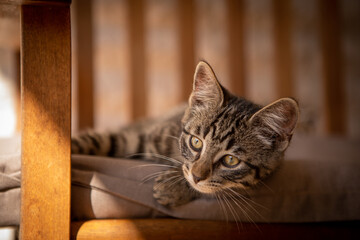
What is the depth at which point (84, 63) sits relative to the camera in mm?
1859

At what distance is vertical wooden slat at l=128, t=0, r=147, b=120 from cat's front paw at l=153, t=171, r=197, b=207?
1194mm

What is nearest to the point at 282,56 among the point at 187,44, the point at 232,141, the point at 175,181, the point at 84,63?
the point at 187,44

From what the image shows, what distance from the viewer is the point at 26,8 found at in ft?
2.27

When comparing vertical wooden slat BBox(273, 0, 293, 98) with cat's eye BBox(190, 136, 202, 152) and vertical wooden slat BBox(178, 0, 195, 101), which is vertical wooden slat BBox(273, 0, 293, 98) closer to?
vertical wooden slat BBox(178, 0, 195, 101)

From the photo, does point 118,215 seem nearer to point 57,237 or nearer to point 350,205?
point 57,237

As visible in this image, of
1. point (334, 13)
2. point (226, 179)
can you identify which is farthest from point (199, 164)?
point (334, 13)

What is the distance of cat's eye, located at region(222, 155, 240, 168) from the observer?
86cm

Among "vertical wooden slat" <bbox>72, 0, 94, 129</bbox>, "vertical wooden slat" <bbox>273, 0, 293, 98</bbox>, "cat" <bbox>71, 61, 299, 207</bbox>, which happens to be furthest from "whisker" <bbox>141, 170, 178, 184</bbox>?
A: "vertical wooden slat" <bbox>273, 0, 293, 98</bbox>

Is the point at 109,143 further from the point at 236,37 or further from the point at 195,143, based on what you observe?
the point at 236,37

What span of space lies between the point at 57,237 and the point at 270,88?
2564 mm

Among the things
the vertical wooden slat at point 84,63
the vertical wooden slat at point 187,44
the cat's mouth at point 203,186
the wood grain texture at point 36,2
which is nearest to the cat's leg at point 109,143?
the cat's mouth at point 203,186

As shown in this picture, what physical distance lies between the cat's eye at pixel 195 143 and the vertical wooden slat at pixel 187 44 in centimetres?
116

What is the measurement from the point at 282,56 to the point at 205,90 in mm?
1606

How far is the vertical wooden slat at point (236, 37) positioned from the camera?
2.17m
